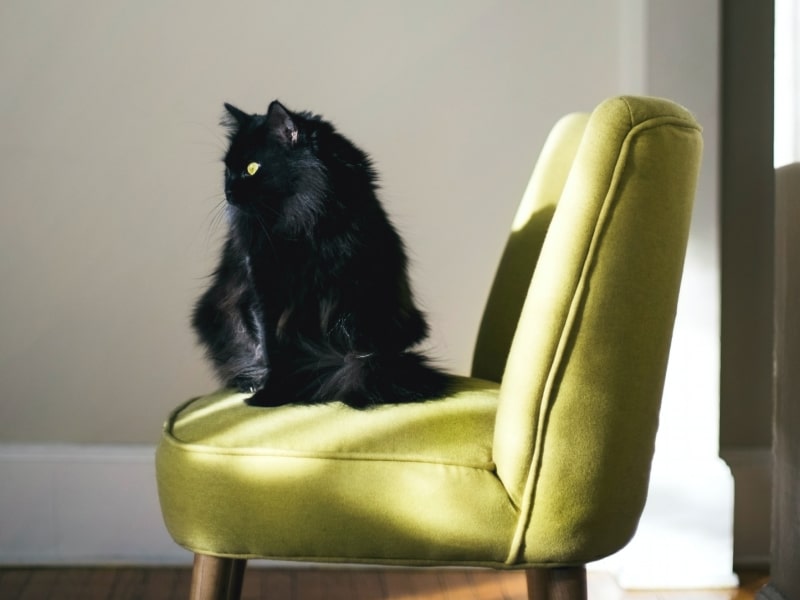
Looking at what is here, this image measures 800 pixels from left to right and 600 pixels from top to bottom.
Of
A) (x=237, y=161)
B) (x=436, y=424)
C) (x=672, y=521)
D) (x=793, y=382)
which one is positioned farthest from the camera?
(x=672, y=521)

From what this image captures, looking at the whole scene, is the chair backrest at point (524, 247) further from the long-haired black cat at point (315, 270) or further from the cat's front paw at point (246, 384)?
the cat's front paw at point (246, 384)

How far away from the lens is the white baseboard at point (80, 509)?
201 cm

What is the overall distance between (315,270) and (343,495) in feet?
0.97

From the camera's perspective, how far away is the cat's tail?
122 cm

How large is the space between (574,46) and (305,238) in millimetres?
1057

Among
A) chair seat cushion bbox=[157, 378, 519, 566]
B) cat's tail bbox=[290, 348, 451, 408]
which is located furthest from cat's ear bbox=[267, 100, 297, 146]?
chair seat cushion bbox=[157, 378, 519, 566]

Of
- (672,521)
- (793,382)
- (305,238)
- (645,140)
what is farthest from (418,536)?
(672,521)

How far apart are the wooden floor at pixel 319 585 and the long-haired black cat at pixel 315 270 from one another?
2.45ft

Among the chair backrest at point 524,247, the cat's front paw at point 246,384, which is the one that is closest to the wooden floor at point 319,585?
the chair backrest at point 524,247

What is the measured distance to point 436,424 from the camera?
3.81 ft

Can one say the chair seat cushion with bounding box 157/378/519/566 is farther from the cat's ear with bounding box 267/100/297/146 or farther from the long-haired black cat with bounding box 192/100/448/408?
the cat's ear with bounding box 267/100/297/146

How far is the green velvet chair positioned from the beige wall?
901 mm

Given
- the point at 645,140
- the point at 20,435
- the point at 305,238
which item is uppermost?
the point at 645,140

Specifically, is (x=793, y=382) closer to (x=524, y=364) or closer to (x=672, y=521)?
(x=672, y=521)
